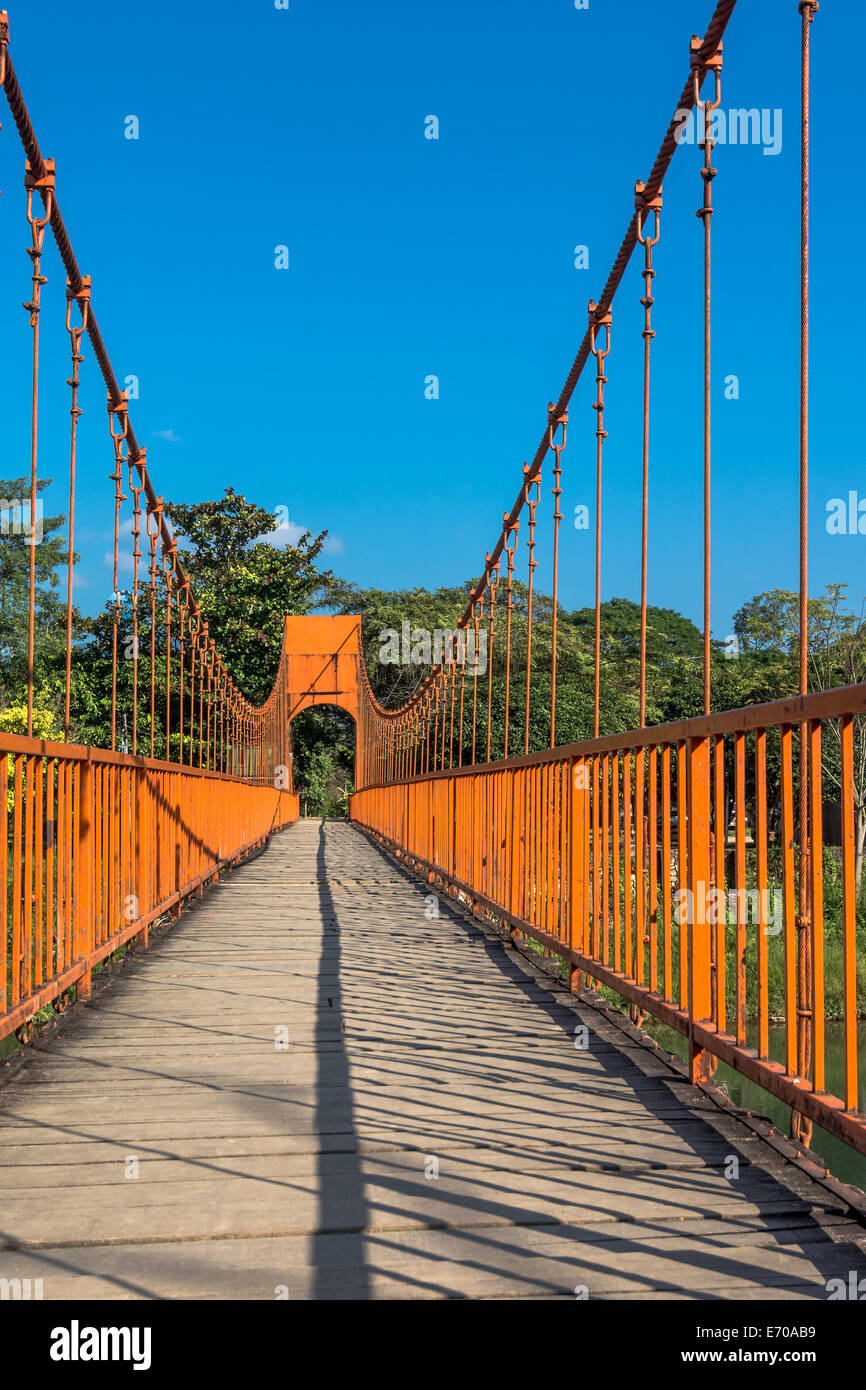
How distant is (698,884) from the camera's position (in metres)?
2.66

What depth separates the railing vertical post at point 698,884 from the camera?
8.65 feet

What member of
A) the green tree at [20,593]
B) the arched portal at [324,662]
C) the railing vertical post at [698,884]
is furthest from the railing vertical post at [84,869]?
the green tree at [20,593]

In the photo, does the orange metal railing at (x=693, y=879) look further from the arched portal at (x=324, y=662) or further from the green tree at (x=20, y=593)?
the green tree at (x=20, y=593)

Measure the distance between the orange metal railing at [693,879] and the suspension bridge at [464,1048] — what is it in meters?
0.01

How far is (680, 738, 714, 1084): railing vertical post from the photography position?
2.64 m

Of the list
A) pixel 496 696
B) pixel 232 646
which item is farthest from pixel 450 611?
pixel 232 646

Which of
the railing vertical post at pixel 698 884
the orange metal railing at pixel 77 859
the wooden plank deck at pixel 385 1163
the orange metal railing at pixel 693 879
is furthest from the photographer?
the orange metal railing at pixel 77 859

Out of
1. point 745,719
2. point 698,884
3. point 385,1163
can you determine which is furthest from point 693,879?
point 385,1163

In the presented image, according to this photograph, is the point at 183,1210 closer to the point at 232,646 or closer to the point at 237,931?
the point at 237,931

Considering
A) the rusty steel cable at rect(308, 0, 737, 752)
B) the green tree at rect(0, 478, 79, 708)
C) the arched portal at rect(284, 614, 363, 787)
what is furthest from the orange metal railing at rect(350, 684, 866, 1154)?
the green tree at rect(0, 478, 79, 708)

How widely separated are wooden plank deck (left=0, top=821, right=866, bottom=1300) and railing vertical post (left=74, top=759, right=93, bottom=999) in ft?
0.78

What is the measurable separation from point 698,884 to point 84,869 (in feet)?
6.82

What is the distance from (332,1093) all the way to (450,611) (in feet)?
126
